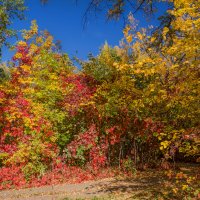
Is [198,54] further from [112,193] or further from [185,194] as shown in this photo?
[112,193]

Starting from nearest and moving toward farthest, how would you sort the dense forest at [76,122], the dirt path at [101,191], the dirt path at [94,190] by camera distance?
the dirt path at [101,191] → the dirt path at [94,190] → the dense forest at [76,122]

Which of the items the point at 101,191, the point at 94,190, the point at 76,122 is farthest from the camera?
the point at 76,122

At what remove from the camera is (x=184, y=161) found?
21.4m

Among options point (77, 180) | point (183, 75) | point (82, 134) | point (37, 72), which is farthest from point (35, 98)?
point (183, 75)

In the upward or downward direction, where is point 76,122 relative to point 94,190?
upward

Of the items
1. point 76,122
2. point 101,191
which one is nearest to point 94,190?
point 101,191

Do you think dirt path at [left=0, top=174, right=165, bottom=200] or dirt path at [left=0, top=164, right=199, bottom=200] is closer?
dirt path at [left=0, top=164, right=199, bottom=200]

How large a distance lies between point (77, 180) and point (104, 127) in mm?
3421

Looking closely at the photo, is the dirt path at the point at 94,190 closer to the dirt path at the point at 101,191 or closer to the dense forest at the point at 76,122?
the dirt path at the point at 101,191

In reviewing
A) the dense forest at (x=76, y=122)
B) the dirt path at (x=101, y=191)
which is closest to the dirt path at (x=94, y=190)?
the dirt path at (x=101, y=191)

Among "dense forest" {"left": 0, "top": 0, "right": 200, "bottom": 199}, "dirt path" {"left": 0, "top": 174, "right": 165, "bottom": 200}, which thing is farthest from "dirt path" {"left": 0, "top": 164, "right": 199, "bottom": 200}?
"dense forest" {"left": 0, "top": 0, "right": 200, "bottom": 199}

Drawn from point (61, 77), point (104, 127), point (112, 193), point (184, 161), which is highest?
point (61, 77)

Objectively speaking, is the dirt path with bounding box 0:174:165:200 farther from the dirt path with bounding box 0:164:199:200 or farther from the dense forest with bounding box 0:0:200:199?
the dense forest with bounding box 0:0:200:199

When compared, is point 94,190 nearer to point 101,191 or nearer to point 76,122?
point 101,191
